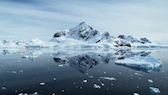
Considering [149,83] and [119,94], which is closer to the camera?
[119,94]

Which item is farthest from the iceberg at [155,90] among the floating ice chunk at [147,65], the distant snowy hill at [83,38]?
the distant snowy hill at [83,38]

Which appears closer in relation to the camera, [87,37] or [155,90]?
[155,90]

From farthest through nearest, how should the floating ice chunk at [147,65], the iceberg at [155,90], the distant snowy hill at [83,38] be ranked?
the distant snowy hill at [83,38]
the floating ice chunk at [147,65]
the iceberg at [155,90]

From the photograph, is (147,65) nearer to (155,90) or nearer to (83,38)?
(155,90)

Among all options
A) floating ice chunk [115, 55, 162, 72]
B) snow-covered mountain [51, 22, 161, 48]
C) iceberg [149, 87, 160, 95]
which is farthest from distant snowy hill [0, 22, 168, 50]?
iceberg [149, 87, 160, 95]

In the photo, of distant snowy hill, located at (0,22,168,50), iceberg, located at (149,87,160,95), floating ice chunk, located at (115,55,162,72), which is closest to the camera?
iceberg, located at (149,87,160,95)

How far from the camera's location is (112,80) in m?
18.1

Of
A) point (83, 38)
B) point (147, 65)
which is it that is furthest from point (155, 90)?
point (83, 38)

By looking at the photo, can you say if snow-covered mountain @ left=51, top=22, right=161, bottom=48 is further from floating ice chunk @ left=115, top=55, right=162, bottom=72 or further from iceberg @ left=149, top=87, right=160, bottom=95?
iceberg @ left=149, top=87, right=160, bottom=95

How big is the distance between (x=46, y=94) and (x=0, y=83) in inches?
200

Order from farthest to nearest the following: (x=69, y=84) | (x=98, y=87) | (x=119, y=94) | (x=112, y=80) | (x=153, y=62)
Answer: (x=153, y=62) < (x=112, y=80) < (x=69, y=84) < (x=98, y=87) < (x=119, y=94)

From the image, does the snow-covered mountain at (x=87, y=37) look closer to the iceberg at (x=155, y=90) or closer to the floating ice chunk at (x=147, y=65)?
the floating ice chunk at (x=147, y=65)

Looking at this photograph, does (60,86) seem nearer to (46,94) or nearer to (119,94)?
(46,94)

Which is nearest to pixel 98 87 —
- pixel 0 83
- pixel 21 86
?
pixel 21 86
